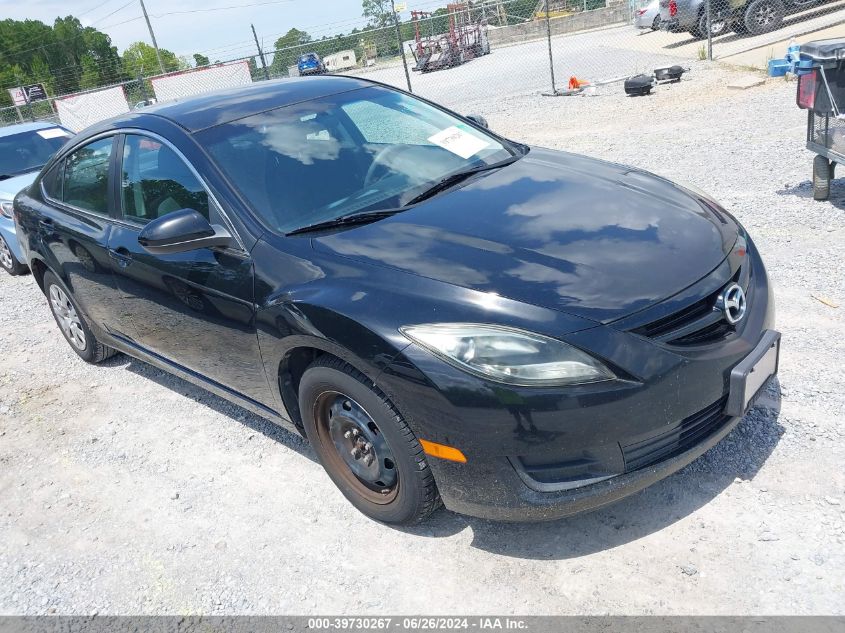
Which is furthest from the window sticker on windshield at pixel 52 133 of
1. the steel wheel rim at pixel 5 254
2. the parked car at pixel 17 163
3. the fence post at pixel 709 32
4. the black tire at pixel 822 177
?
the fence post at pixel 709 32

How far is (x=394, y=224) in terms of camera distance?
2973 mm

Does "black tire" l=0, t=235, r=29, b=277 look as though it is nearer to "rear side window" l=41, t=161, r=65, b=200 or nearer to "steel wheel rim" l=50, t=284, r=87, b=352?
"steel wheel rim" l=50, t=284, r=87, b=352

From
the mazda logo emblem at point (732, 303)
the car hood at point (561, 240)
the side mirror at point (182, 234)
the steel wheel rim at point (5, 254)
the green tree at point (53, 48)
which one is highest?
the green tree at point (53, 48)

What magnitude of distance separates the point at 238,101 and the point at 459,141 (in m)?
1.18

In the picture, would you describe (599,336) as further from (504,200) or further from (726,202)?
(726,202)

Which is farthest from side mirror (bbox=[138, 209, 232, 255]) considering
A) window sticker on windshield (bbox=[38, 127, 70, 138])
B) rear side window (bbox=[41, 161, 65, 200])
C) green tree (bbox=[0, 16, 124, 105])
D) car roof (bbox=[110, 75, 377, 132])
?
green tree (bbox=[0, 16, 124, 105])

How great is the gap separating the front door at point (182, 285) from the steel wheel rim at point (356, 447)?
36cm

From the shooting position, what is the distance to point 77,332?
17.0 ft

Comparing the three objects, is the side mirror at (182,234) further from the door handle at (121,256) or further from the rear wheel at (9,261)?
the rear wheel at (9,261)

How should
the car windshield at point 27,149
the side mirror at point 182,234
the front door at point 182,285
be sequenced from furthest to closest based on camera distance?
the car windshield at point 27,149, the front door at point 182,285, the side mirror at point 182,234

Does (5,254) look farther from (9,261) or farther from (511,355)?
(511,355)

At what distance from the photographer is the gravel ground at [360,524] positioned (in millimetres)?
2486

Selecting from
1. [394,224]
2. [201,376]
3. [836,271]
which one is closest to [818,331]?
[836,271]

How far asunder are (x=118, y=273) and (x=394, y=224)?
5.82 ft
